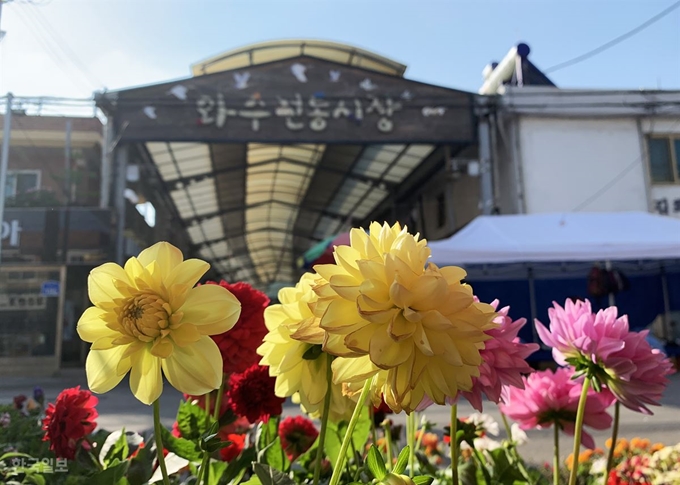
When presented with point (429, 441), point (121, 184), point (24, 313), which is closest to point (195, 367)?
point (24, 313)

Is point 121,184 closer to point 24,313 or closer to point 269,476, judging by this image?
point 24,313

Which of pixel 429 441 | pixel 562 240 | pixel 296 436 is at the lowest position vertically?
pixel 429 441

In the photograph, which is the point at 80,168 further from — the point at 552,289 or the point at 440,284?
the point at 440,284

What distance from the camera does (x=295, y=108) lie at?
7973 millimetres

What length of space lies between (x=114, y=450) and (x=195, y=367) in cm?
37

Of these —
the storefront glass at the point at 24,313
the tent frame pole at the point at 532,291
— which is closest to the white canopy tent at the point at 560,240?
the tent frame pole at the point at 532,291

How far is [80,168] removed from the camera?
858 cm

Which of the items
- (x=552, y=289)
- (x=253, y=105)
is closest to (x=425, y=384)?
(x=552, y=289)

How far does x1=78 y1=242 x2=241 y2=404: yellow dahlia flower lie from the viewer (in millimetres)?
488

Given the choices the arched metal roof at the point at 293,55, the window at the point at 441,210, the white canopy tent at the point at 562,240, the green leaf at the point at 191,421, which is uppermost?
the arched metal roof at the point at 293,55

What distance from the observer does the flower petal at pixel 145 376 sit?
1.61 feet

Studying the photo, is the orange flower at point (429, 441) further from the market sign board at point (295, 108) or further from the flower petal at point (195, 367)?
the market sign board at point (295, 108)

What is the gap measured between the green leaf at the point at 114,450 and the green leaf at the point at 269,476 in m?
0.29

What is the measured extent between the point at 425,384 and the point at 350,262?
116mm
